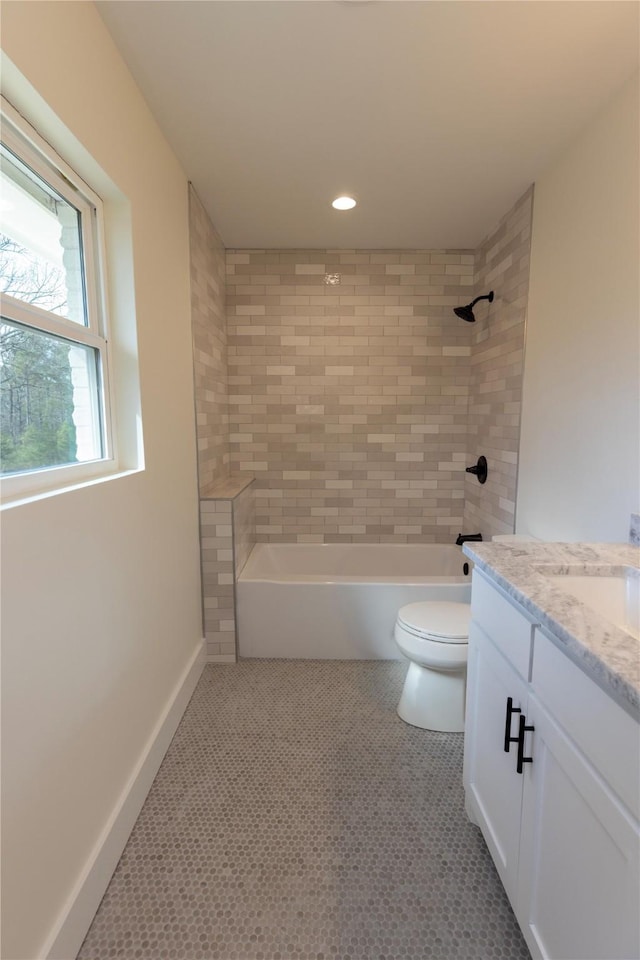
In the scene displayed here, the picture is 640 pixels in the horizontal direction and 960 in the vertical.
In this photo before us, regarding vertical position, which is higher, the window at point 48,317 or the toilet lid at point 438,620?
the window at point 48,317

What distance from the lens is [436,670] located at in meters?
1.85

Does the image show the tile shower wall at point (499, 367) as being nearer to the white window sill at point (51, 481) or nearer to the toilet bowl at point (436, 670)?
the toilet bowl at point (436, 670)

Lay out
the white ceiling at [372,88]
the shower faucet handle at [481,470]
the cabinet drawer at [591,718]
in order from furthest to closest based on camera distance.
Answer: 1. the shower faucet handle at [481,470]
2. the white ceiling at [372,88]
3. the cabinet drawer at [591,718]

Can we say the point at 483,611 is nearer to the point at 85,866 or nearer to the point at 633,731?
the point at 633,731

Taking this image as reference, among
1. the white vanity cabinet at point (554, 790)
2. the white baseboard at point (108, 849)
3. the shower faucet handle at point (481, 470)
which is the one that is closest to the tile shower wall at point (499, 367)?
the shower faucet handle at point (481, 470)

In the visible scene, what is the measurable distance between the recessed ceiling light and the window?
50.6 inches

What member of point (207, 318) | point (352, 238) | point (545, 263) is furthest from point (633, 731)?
point (352, 238)

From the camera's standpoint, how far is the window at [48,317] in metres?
1.03

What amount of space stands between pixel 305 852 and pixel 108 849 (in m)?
0.57

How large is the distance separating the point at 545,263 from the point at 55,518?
7.20 feet

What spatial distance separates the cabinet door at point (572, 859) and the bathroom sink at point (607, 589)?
1.13ft

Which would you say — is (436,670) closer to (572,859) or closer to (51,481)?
(572,859)

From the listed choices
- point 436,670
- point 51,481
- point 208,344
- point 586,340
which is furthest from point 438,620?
point 208,344

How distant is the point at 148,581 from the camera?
63.2 inches
